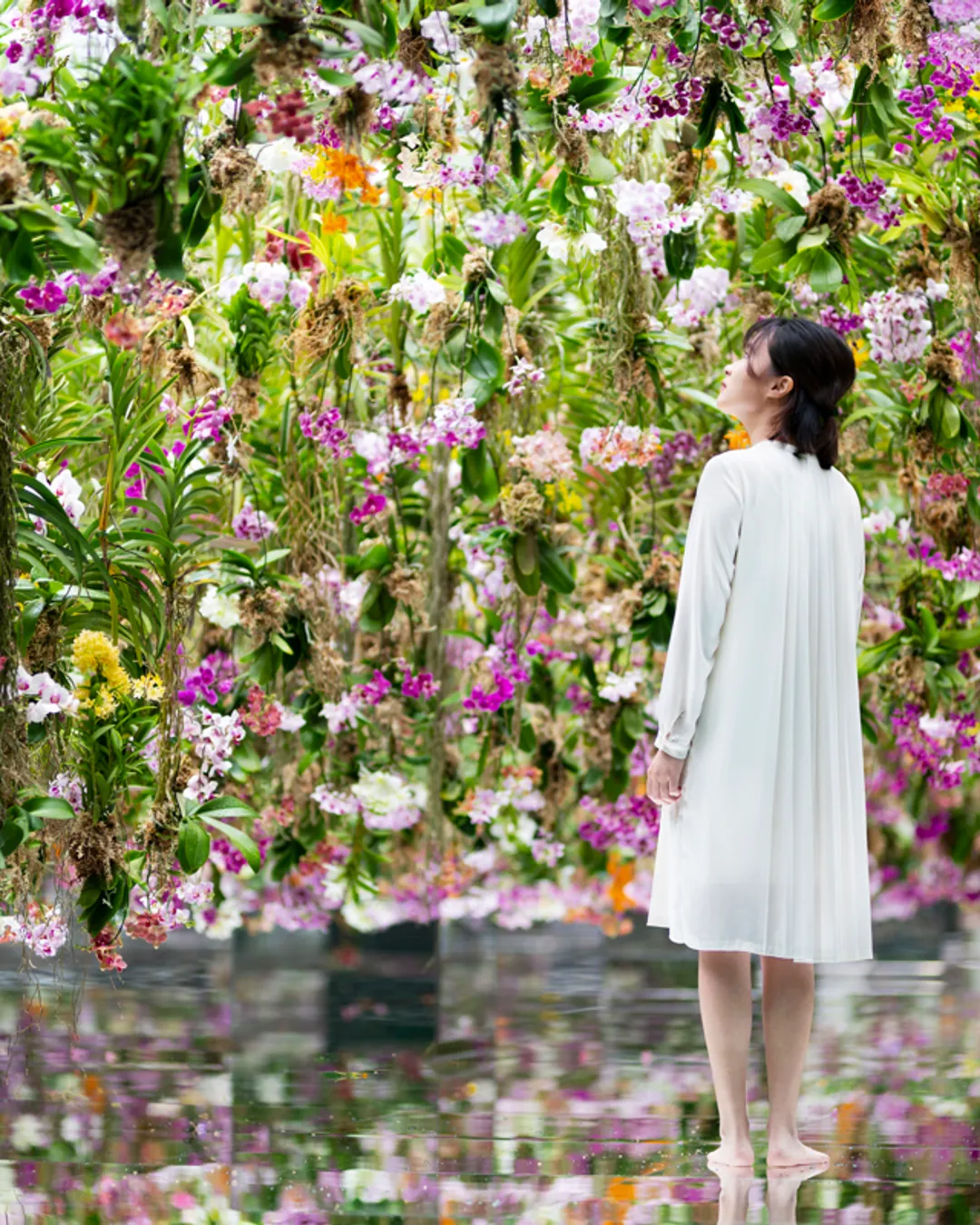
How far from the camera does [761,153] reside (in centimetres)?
292

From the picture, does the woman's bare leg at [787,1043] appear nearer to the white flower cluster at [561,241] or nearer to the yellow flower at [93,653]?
the yellow flower at [93,653]

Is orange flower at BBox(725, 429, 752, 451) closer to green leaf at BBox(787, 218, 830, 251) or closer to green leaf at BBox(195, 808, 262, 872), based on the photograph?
green leaf at BBox(787, 218, 830, 251)

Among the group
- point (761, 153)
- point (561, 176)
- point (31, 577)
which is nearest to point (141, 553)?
point (31, 577)

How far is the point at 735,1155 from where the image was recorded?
92.7 inches

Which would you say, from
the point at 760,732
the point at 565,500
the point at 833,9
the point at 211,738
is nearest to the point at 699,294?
the point at 565,500

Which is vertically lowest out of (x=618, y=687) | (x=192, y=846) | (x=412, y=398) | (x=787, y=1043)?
(x=787, y=1043)

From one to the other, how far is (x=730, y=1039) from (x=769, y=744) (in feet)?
1.41

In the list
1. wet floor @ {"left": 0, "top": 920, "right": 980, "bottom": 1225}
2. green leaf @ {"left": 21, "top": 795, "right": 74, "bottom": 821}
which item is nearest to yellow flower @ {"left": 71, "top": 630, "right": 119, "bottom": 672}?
green leaf @ {"left": 21, "top": 795, "right": 74, "bottom": 821}

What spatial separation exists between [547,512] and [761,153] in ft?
2.77

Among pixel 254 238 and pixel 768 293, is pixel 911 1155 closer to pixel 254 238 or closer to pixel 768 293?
pixel 768 293

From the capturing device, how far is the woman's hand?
2361 mm

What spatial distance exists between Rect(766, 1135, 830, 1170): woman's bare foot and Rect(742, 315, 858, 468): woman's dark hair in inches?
38.9

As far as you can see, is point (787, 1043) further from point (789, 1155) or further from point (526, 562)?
point (526, 562)

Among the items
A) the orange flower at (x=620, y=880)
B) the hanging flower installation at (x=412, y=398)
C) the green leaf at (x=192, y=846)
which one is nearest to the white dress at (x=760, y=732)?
the hanging flower installation at (x=412, y=398)
